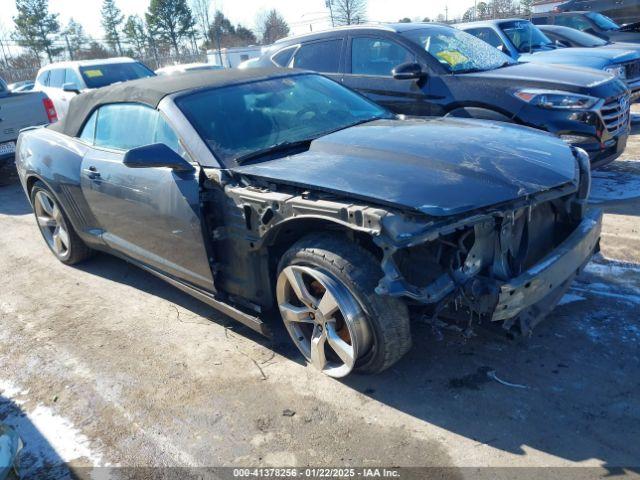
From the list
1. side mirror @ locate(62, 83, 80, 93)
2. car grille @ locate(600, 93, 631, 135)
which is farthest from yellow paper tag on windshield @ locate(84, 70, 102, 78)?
car grille @ locate(600, 93, 631, 135)

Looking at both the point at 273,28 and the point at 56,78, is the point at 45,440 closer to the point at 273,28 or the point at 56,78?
the point at 56,78

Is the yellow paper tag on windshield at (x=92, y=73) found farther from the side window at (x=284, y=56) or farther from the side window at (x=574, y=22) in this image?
the side window at (x=574, y=22)

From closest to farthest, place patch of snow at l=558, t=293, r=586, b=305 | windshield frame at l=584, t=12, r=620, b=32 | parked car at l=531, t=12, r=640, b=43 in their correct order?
patch of snow at l=558, t=293, r=586, b=305 < parked car at l=531, t=12, r=640, b=43 < windshield frame at l=584, t=12, r=620, b=32

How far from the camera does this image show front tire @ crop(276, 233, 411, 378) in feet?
8.71

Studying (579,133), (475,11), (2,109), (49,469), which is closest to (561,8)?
(579,133)

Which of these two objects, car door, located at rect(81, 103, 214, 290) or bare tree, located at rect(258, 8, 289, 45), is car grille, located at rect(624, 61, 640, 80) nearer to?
car door, located at rect(81, 103, 214, 290)

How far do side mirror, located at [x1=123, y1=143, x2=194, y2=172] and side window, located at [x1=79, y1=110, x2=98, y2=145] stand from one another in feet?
4.58

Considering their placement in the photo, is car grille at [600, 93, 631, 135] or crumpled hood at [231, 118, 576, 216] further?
car grille at [600, 93, 631, 135]

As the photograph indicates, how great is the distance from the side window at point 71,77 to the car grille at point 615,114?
31.8 feet

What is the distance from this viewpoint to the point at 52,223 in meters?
5.12

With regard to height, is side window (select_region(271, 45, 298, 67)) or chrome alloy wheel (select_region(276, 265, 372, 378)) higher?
side window (select_region(271, 45, 298, 67))

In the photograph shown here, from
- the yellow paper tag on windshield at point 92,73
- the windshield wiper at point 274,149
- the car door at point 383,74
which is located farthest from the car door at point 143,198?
the yellow paper tag on windshield at point 92,73

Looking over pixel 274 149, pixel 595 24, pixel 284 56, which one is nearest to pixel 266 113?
pixel 274 149

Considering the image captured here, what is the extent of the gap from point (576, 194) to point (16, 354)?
3.76 meters
